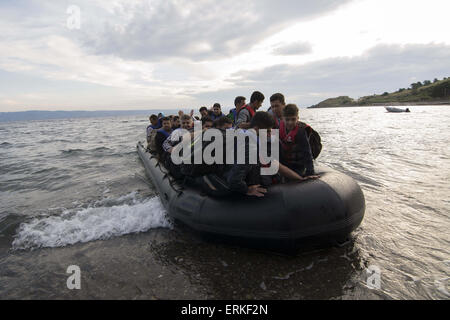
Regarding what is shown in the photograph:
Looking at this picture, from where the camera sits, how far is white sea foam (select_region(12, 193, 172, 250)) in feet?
14.9

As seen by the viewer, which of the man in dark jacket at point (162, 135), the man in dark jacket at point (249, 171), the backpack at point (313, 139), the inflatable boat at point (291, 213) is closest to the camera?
the inflatable boat at point (291, 213)

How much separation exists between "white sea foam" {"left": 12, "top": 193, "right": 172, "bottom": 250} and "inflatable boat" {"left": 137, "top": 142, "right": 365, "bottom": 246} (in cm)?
157

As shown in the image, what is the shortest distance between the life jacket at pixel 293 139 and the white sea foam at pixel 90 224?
265 centimetres

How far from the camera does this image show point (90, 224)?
16.4ft

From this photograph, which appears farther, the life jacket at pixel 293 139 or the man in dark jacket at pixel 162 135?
the man in dark jacket at pixel 162 135

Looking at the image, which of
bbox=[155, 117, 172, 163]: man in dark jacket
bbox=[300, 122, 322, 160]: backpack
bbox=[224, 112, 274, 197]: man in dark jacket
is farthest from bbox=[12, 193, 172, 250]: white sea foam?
bbox=[300, 122, 322, 160]: backpack

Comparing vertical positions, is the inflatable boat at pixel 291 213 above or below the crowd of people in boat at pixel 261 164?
below

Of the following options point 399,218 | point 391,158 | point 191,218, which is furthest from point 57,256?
point 391,158

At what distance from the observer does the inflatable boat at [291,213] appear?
3.26 meters

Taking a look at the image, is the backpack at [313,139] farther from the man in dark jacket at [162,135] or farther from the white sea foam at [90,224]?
→ the man in dark jacket at [162,135]

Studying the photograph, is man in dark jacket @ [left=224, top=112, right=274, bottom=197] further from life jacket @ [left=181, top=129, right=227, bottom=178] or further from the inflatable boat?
life jacket @ [left=181, top=129, right=227, bottom=178]

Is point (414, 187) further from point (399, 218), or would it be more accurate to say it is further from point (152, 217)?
point (152, 217)

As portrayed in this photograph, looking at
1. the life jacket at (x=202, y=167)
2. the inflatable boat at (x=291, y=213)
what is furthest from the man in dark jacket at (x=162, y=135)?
the inflatable boat at (x=291, y=213)
